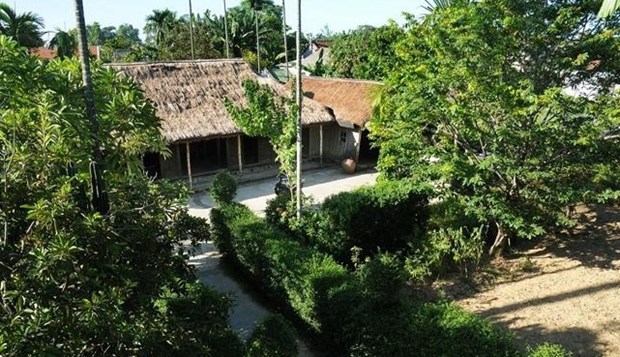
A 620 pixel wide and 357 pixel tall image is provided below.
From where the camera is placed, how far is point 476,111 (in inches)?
385

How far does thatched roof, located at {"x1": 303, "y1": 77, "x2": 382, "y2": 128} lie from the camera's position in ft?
67.4

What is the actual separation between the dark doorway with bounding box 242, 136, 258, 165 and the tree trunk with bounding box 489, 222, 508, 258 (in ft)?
37.9

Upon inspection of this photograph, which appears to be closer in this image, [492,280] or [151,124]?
[151,124]

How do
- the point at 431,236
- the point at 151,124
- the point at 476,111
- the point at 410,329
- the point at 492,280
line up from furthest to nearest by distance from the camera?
1. the point at 431,236
2. the point at 492,280
3. the point at 476,111
4. the point at 410,329
5. the point at 151,124

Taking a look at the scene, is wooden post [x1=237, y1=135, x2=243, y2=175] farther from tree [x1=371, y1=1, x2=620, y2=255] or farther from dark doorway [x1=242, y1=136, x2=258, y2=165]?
tree [x1=371, y1=1, x2=620, y2=255]

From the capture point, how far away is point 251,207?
16734 mm

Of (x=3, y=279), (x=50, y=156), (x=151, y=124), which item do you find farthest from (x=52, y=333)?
(x=151, y=124)

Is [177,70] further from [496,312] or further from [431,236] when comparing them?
[496,312]

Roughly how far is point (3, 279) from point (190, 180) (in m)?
14.1

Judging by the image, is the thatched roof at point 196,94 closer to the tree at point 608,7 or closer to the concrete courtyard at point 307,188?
the concrete courtyard at point 307,188

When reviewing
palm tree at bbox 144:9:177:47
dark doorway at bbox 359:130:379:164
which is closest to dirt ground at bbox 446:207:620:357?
dark doorway at bbox 359:130:379:164

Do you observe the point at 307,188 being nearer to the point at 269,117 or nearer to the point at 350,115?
the point at 350,115

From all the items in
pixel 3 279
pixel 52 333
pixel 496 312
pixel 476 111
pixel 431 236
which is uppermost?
pixel 476 111

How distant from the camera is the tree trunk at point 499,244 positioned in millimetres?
11859
